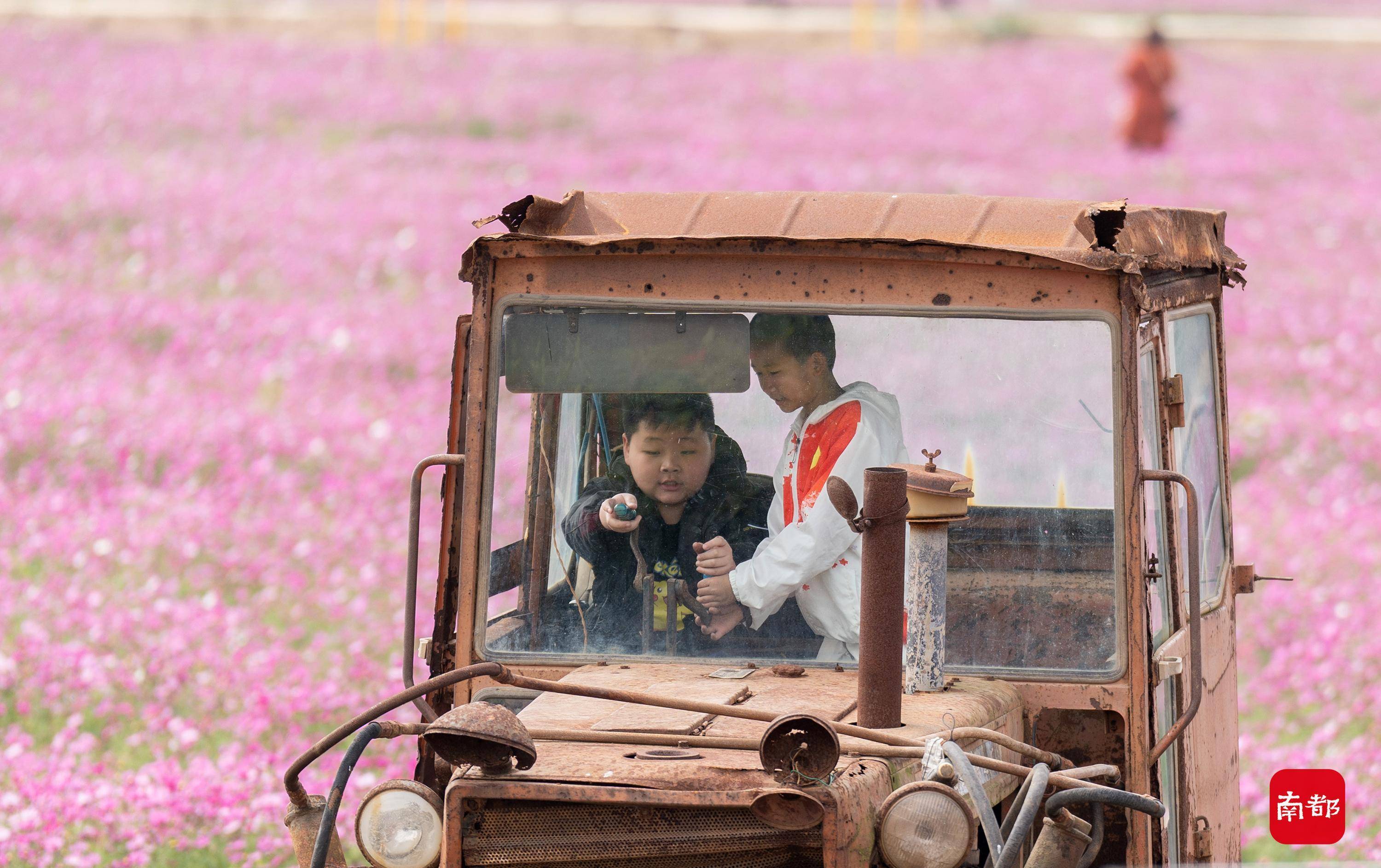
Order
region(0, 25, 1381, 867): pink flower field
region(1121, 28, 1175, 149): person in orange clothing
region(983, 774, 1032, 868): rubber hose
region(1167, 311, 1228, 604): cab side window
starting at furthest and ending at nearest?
region(1121, 28, 1175, 149): person in orange clothing → region(0, 25, 1381, 867): pink flower field → region(1167, 311, 1228, 604): cab side window → region(983, 774, 1032, 868): rubber hose

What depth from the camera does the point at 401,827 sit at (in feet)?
12.3

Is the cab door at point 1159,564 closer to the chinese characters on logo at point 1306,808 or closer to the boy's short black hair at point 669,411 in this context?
the chinese characters on logo at point 1306,808

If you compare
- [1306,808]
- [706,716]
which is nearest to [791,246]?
[706,716]

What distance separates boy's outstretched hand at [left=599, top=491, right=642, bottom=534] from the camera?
4.57m

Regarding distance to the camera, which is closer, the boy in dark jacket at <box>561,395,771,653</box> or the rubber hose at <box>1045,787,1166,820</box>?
the rubber hose at <box>1045,787,1166,820</box>

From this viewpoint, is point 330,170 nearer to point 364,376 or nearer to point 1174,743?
point 364,376

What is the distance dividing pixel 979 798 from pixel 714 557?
1.15 m

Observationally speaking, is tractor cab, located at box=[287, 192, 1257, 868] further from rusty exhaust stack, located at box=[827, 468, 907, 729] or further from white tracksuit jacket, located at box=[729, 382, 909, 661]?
rusty exhaust stack, located at box=[827, 468, 907, 729]

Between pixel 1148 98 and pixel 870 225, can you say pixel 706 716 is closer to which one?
pixel 870 225

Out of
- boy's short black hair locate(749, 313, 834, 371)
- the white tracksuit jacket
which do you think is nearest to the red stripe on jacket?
the white tracksuit jacket

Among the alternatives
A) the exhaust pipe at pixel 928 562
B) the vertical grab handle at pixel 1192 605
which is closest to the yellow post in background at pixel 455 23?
the exhaust pipe at pixel 928 562

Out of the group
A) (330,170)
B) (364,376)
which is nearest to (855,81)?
(330,170)

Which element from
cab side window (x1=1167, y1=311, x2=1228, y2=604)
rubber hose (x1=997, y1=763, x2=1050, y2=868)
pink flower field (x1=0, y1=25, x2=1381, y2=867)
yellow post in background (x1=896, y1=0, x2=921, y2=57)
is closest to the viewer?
rubber hose (x1=997, y1=763, x2=1050, y2=868)

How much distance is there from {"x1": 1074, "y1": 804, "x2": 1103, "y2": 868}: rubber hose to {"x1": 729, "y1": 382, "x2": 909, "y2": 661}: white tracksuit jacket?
0.86 metres
